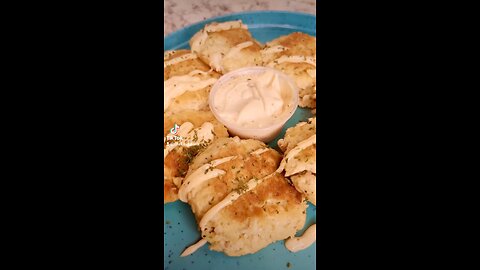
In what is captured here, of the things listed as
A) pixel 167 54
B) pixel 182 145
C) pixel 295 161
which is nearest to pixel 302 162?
pixel 295 161

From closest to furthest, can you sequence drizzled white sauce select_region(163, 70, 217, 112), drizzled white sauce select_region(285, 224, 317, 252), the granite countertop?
1. drizzled white sauce select_region(285, 224, 317, 252)
2. drizzled white sauce select_region(163, 70, 217, 112)
3. the granite countertop

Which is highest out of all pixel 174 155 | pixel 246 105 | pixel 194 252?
pixel 246 105

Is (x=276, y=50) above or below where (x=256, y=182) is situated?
above

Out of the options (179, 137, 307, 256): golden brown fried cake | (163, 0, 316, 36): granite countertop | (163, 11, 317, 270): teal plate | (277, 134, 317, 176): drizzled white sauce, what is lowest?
(163, 11, 317, 270): teal plate

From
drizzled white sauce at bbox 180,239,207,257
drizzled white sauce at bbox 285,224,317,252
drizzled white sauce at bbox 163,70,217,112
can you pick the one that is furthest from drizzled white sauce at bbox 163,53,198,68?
drizzled white sauce at bbox 285,224,317,252

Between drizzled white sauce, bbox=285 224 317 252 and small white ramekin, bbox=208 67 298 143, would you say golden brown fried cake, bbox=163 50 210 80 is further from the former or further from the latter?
drizzled white sauce, bbox=285 224 317 252

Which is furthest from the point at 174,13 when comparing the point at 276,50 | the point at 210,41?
the point at 276,50

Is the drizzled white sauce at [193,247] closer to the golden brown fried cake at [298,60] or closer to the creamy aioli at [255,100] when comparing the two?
the creamy aioli at [255,100]

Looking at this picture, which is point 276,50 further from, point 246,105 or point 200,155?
point 200,155
